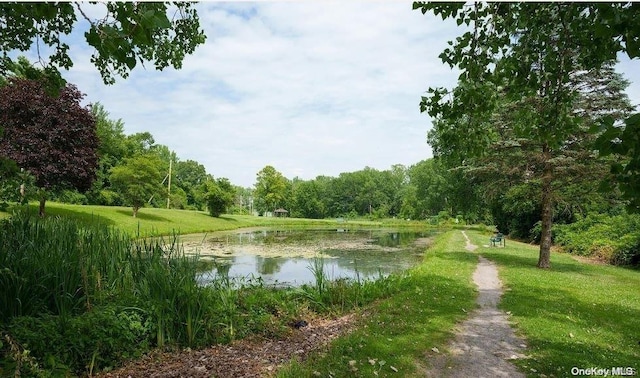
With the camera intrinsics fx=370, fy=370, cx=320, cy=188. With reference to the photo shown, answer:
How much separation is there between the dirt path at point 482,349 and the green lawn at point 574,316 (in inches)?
8.3

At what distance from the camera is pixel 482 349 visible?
521 cm

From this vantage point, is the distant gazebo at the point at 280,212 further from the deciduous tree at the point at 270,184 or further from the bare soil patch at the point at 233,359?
the bare soil patch at the point at 233,359

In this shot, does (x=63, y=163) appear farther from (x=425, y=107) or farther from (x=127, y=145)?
(x=127, y=145)

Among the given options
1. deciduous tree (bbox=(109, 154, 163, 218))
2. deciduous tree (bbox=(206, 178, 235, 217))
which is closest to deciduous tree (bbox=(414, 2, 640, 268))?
deciduous tree (bbox=(109, 154, 163, 218))

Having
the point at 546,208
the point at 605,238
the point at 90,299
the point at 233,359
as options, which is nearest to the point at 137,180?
the point at 90,299

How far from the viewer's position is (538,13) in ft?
15.9

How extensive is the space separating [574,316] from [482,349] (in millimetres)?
2976

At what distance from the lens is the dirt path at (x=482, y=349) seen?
4473 mm

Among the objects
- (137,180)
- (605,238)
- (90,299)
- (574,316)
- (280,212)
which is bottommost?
(574,316)

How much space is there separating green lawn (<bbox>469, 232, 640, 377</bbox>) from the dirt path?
0.21 meters

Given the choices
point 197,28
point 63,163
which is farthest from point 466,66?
point 63,163

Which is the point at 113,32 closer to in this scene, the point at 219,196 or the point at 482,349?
the point at 482,349

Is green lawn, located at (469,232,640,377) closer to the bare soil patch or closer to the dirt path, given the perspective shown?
the dirt path

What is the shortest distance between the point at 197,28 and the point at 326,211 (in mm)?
88891
